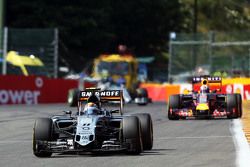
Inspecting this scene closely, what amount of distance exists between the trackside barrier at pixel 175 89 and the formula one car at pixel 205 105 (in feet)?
37.4

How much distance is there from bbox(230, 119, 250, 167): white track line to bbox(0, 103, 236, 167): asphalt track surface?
0.10m

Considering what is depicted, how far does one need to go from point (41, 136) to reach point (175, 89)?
29.4 meters

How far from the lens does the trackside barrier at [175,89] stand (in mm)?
35344

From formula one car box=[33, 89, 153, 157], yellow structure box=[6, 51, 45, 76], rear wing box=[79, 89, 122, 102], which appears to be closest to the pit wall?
yellow structure box=[6, 51, 45, 76]

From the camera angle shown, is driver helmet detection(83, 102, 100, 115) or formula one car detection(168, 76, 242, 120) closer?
driver helmet detection(83, 102, 100, 115)

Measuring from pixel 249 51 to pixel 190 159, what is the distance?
24.8m

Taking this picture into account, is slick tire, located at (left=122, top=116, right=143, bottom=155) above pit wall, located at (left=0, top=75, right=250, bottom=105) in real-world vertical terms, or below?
below

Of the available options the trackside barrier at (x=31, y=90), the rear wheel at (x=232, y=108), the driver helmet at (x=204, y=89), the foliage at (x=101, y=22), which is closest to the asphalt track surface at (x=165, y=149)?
the rear wheel at (x=232, y=108)

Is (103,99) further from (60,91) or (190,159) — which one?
(60,91)

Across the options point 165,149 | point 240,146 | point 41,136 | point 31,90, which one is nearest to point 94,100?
point 165,149

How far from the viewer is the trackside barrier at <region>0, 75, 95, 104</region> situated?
33.3m

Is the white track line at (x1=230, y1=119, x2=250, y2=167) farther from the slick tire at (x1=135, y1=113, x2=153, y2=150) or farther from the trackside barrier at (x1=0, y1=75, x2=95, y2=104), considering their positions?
the trackside barrier at (x1=0, y1=75, x2=95, y2=104)

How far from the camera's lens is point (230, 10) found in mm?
80750

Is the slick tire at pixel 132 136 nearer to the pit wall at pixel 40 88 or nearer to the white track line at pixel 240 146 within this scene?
the white track line at pixel 240 146
